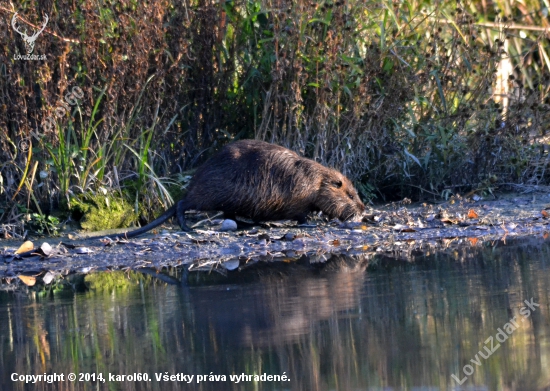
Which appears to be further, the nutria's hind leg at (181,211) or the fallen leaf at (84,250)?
the nutria's hind leg at (181,211)

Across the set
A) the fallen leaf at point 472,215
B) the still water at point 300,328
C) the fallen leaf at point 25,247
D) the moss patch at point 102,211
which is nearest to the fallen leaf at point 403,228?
the fallen leaf at point 472,215

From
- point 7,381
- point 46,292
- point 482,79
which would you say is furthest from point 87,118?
point 7,381

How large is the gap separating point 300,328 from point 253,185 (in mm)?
2415

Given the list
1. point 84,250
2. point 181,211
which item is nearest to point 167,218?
point 181,211

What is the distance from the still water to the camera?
2.29 metres

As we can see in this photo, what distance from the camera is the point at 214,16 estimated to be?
5.86m

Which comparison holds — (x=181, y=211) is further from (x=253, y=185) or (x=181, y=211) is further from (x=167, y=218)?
(x=253, y=185)

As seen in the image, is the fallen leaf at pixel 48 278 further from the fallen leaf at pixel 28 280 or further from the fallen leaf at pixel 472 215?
the fallen leaf at pixel 472 215

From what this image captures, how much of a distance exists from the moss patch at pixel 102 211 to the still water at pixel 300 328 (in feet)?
4.21

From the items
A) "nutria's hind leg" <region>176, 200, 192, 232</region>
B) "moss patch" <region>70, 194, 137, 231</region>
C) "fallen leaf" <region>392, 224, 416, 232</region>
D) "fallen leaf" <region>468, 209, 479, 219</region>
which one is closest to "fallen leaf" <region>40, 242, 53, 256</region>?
"moss patch" <region>70, 194, 137, 231</region>

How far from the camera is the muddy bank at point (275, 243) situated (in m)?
4.44

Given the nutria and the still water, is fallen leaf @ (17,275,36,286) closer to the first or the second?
the still water

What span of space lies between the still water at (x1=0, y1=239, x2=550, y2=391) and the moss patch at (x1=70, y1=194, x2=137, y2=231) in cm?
128

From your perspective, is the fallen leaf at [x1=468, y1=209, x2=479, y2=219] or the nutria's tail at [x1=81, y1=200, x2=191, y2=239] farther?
the fallen leaf at [x1=468, y1=209, x2=479, y2=219]
